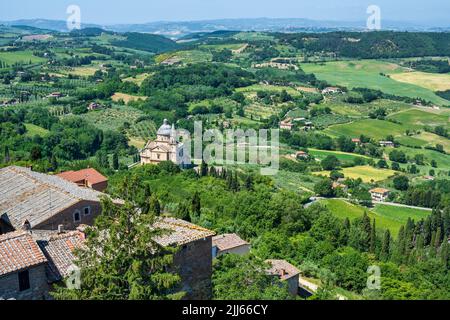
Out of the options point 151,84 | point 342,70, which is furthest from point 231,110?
point 342,70

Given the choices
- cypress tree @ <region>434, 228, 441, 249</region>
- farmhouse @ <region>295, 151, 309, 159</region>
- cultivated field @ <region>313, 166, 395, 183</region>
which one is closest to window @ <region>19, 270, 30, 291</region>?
cypress tree @ <region>434, 228, 441, 249</region>

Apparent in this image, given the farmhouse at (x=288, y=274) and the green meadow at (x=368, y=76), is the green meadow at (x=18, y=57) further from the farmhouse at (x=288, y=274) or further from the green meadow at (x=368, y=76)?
the farmhouse at (x=288, y=274)

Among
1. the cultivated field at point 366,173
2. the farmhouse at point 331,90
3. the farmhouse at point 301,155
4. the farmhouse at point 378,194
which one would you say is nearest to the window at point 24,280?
the farmhouse at point 378,194

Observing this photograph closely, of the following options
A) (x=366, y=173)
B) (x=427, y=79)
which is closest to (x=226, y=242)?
(x=366, y=173)

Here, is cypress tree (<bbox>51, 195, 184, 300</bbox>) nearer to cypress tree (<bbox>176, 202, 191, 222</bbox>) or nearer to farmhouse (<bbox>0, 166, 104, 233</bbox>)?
farmhouse (<bbox>0, 166, 104, 233</bbox>)
